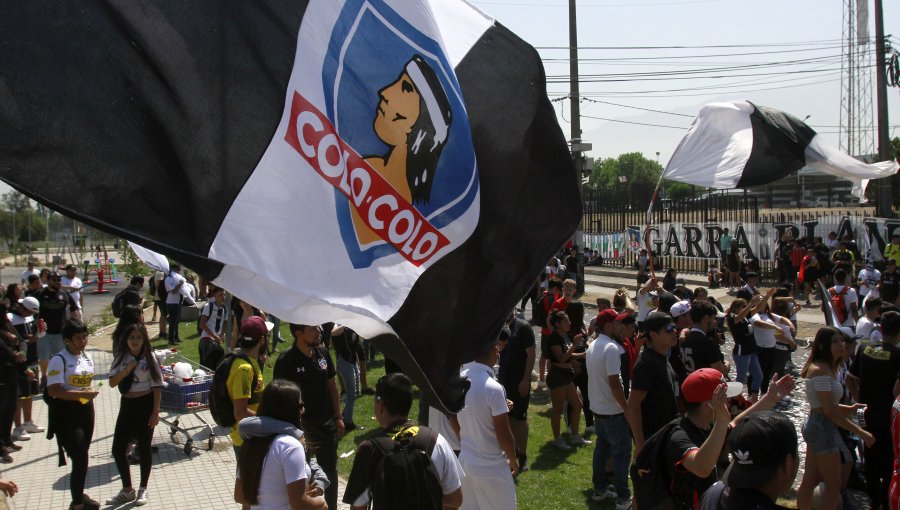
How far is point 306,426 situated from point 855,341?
5.45 m

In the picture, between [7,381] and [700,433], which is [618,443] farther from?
[7,381]

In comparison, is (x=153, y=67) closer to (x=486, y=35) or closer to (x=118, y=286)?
(x=486, y=35)

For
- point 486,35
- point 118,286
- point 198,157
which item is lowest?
point 118,286

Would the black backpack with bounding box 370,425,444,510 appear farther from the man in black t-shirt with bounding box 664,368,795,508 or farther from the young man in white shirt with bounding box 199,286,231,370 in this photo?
the young man in white shirt with bounding box 199,286,231,370

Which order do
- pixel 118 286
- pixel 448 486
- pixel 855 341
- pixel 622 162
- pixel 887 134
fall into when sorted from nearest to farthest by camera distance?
pixel 448 486 → pixel 855 341 → pixel 887 134 → pixel 118 286 → pixel 622 162

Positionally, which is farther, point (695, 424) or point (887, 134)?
point (887, 134)

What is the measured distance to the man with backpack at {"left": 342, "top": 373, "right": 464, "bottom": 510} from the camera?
13.8 ft

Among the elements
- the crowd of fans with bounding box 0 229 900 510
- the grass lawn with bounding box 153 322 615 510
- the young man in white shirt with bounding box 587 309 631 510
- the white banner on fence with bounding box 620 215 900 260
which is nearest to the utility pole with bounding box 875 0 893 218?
the white banner on fence with bounding box 620 215 900 260

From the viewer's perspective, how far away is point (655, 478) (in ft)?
15.5

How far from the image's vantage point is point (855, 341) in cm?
842

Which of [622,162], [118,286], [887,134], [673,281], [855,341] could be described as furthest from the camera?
[622,162]

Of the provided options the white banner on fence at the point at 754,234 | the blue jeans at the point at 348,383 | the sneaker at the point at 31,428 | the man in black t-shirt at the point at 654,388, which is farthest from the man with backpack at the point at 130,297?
the white banner on fence at the point at 754,234

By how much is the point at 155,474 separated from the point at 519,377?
4102mm

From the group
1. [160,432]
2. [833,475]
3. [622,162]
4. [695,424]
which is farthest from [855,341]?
[622,162]
